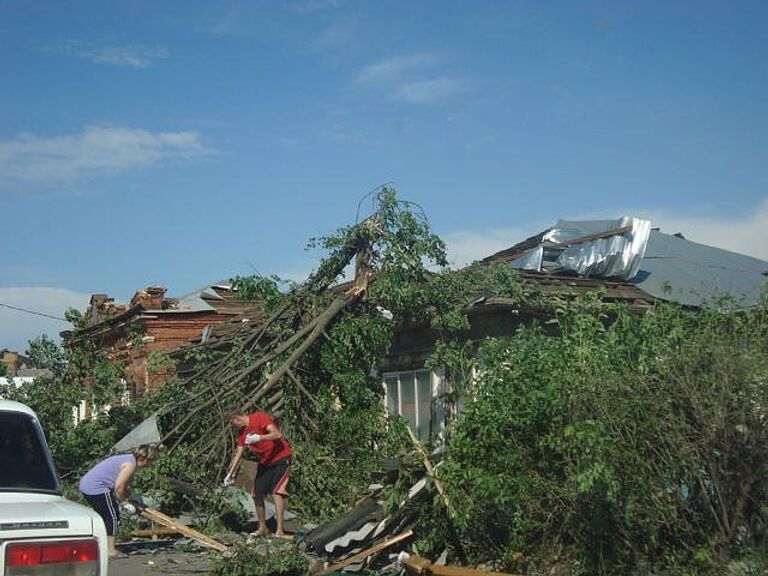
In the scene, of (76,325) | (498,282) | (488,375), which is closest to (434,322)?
(498,282)

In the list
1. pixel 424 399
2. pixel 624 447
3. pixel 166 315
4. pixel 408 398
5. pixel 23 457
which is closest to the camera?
pixel 23 457

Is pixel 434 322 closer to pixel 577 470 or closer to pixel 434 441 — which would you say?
pixel 434 441

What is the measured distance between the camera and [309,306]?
1361cm

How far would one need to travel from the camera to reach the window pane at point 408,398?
46.3 feet

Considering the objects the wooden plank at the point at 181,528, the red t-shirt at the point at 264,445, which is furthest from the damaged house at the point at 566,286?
the wooden plank at the point at 181,528

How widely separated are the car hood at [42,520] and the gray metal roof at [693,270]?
34.2 feet

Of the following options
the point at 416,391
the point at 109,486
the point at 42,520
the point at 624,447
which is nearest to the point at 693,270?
the point at 416,391

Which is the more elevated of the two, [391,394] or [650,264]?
[650,264]

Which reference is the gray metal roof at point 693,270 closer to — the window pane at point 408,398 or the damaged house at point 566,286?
the damaged house at point 566,286

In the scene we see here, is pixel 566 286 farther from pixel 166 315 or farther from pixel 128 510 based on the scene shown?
pixel 166 315

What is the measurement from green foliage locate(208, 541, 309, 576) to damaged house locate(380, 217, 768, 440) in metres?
3.55

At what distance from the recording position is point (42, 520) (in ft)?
14.5

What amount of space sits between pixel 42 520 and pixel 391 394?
410 inches

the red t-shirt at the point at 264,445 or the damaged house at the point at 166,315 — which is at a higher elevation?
the damaged house at the point at 166,315
